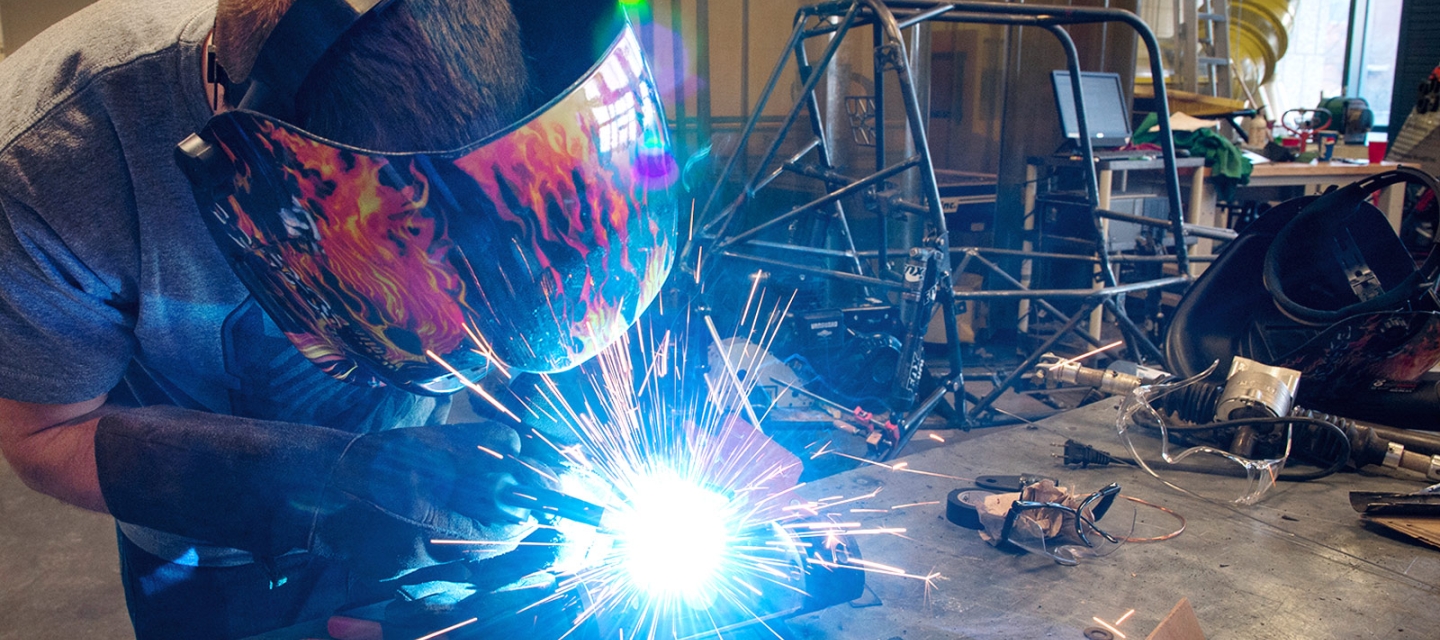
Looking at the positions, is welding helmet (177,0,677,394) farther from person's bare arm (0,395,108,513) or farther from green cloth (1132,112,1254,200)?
green cloth (1132,112,1254,200)

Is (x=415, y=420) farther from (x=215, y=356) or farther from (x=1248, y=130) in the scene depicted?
(x=1248, y=130)

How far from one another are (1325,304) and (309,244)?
1761mm

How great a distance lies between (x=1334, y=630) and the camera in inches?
36.0

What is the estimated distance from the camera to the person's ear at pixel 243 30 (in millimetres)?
619

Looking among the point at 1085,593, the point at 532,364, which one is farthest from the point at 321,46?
the point at 1085,593

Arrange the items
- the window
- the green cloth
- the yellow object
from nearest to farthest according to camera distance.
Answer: the green cloth → the yellow object → the window

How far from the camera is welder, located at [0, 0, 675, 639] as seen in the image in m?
0.64

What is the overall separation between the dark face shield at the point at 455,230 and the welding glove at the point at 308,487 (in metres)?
0.09

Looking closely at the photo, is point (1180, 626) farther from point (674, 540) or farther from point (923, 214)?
point (923, 214)

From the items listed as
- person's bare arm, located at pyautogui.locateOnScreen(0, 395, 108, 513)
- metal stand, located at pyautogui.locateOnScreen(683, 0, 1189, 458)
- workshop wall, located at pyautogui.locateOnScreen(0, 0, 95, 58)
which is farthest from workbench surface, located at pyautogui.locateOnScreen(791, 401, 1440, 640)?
workshop wall, located at pyautogui.locateOnScreen(0, 0, 95, 58)

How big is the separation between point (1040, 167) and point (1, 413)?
16.2 ft

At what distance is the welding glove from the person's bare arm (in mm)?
88

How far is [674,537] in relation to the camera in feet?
3.43

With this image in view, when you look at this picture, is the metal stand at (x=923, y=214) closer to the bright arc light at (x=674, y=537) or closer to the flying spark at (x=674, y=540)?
the flying spark at (x=674, y=540)
